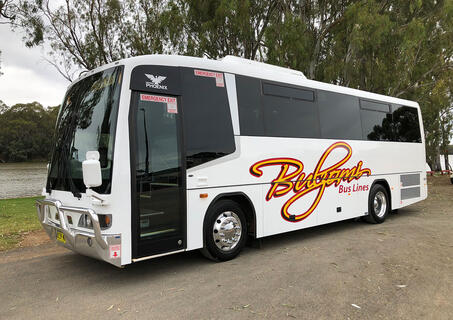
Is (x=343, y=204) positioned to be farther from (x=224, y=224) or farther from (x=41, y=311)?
(x=41, y=311)

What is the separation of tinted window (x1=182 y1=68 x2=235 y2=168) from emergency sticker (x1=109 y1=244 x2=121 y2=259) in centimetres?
153

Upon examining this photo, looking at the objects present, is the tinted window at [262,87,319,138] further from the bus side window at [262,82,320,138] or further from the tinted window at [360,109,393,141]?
the tinted window at [360,109,393,141]

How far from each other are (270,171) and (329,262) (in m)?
1.85

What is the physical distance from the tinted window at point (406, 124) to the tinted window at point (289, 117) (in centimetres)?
378

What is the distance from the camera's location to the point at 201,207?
218 inches

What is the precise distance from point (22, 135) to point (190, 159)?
7430 centimetres

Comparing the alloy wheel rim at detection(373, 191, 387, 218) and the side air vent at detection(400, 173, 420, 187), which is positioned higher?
the side air vent at detection(400, 173, 420, 187)

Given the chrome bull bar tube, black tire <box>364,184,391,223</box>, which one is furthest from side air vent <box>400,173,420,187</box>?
the chrome bull bar tube

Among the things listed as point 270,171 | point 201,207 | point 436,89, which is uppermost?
point 436,89

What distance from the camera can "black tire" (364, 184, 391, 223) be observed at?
9.05 meters

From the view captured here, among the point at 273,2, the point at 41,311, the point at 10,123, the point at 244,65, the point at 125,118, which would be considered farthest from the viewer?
the point at 10,123

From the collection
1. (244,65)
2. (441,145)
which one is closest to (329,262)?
(244,65)

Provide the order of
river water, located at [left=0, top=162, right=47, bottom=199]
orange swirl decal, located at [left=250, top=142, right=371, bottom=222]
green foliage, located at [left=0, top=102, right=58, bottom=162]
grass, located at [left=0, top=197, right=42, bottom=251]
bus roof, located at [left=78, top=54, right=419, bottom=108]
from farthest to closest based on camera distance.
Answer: green foliage, located at [left=0, top=102, right=58, bottom=162] < river water, located at [left=0, top=162, right=47, bottom=199] < grass, located at [left=0, top=197, right=42, bottom=251] < orange swirl decal, located at [left=250, top=142, right=371, bottom=222] < bus roof, located at [left=78, top=54, right=419, bottom=108]

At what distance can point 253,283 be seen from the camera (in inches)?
193
